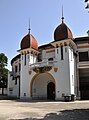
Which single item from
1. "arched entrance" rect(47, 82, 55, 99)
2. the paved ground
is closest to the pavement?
the paved ground

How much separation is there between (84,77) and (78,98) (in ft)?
12.1

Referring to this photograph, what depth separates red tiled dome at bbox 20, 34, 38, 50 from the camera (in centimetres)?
2998

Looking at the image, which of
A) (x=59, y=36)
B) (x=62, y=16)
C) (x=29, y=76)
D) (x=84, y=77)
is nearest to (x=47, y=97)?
(x=29, y=76)

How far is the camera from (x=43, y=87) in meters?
30.5

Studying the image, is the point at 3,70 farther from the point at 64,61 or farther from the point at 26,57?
the point at 64,61

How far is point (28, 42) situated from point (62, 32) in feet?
19.3

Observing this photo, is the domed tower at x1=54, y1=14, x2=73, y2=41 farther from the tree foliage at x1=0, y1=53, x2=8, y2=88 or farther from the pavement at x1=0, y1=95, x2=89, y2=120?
the tree foliage at x1=0, y1=53, x2=8, y2=88

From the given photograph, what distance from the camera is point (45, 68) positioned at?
2677cm

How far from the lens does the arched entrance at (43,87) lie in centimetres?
2938

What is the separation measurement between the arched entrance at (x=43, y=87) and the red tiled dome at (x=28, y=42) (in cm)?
472

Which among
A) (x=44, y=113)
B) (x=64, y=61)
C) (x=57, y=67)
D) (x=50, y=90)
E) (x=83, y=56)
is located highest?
(x=83, y=56)

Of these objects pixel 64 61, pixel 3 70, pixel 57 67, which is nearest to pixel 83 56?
pixel 64 61

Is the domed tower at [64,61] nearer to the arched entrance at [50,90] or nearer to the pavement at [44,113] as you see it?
the arched entrance at [50,90]

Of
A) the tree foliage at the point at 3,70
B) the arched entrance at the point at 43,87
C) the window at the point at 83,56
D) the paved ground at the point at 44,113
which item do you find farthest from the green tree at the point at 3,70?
the paved ground at the point at 44,113
